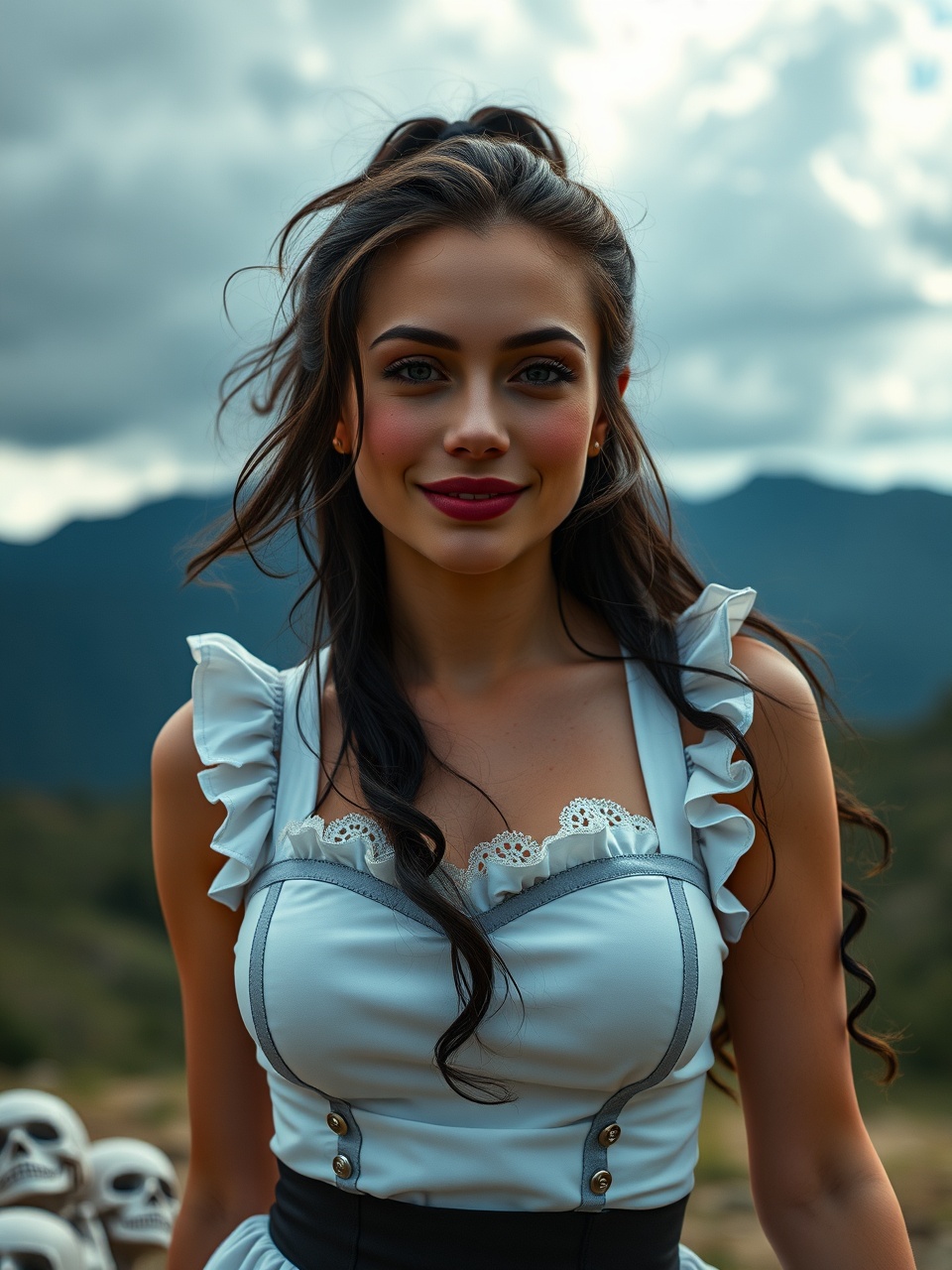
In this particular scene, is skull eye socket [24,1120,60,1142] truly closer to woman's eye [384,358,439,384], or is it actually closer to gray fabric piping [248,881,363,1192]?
gray fabric piping [248,881,363,1192]

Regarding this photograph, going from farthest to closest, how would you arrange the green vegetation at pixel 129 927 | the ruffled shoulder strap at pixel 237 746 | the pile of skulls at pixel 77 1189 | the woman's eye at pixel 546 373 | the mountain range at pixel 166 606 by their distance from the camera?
the mountain range at pixel 166 606 < the green vegetation at pixel 129 927 < the pile of skulls at pixel 77 1189 < the ruffled shoulder strap at pixel 237 746 < the woman's eye at pixel 546 373

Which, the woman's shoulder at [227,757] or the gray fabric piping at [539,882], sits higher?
the woman's shoulder at [227,757]

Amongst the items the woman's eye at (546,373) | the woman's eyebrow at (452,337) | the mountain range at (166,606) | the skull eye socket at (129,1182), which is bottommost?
the skull eye socket at (129,1182)

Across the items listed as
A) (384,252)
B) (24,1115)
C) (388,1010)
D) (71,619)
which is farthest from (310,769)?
(71,619)

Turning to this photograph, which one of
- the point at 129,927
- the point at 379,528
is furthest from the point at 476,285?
the point at 129,927

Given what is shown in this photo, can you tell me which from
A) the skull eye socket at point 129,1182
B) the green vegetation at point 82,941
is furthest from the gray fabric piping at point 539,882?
the green vegetation at point 82,941

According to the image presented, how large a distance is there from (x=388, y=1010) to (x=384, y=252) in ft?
2.91

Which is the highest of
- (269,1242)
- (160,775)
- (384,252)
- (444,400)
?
(384,252)

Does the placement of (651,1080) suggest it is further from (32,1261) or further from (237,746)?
(32,1261)

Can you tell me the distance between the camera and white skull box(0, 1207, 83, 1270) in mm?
2064

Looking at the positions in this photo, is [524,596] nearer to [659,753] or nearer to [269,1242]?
[659,753]

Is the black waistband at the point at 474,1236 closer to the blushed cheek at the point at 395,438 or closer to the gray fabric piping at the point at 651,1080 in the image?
the gray fabric piping at the point at 651,1080

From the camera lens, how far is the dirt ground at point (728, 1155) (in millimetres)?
3193

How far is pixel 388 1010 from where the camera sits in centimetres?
138
